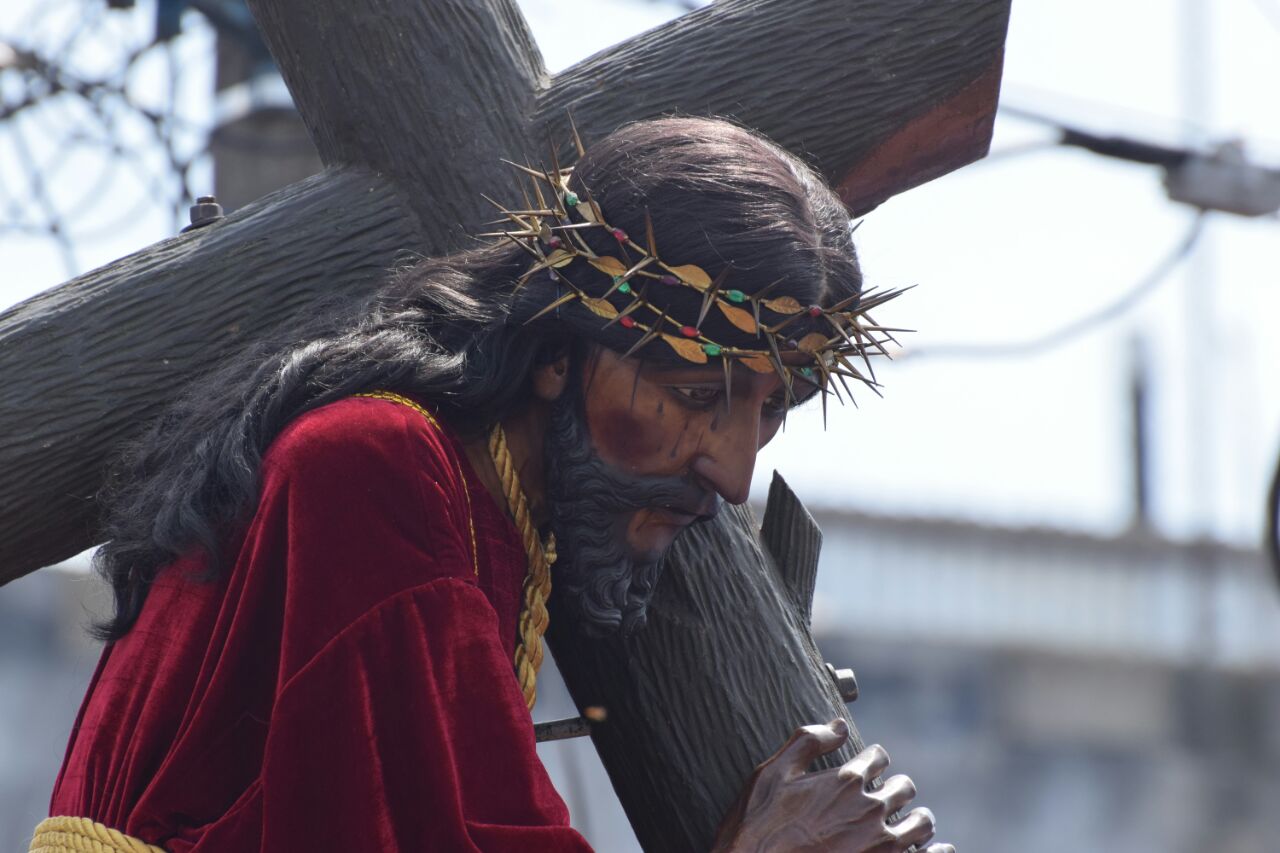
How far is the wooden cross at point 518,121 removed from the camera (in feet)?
8.86

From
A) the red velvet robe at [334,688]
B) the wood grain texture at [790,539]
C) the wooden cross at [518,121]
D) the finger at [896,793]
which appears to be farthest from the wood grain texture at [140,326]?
the finger at [896,793]

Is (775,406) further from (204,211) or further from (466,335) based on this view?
(204,211)

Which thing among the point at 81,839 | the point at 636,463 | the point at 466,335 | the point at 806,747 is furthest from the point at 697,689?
the point at 81,839

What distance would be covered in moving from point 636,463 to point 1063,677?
48.1 feet

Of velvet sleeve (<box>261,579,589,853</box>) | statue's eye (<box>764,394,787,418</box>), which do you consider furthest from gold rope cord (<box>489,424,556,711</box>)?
statue's eye (<box>764,394,787,418</box>)

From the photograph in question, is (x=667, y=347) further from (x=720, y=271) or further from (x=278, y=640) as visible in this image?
(x=278, y=640)

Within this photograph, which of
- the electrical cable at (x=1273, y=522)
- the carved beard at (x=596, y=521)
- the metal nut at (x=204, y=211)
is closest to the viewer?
the carved beard at (x=596, y=521)

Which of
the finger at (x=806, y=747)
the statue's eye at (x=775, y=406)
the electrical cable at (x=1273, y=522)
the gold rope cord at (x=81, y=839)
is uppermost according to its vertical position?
the statue's eye at (x=775, y=406)

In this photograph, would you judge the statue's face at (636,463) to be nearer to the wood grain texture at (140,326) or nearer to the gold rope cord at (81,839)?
the wood grain texture at (140,326)

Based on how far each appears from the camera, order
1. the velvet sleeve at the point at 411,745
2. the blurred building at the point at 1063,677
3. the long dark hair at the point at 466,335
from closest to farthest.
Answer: the velvet sleeve at the point at 411,745 → the long dark hair at the point at 466,335 → the blurred building at the point at 1063,677

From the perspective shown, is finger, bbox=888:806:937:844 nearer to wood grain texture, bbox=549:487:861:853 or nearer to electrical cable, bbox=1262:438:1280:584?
wood grain texture, bbox=549:487:861:853

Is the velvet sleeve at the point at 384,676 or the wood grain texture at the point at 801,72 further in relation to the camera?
the wood grain texture at the point at 801,72

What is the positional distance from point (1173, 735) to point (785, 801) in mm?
15718

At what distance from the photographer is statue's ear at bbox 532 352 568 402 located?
260 cm
